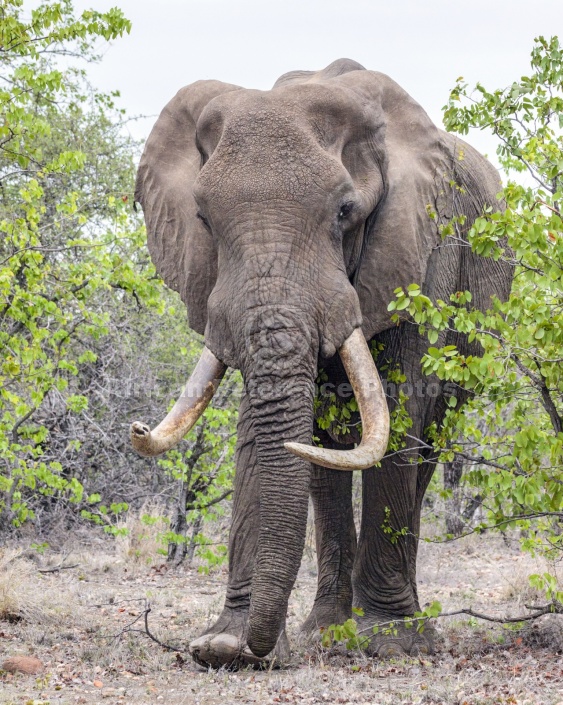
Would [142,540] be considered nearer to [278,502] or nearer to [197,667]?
[197,667]

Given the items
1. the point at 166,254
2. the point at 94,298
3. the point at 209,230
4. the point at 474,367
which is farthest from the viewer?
the point at 94,298

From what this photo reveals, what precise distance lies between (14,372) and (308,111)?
9.50 feet

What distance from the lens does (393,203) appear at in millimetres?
6289

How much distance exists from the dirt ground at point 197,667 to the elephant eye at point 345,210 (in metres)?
2.43

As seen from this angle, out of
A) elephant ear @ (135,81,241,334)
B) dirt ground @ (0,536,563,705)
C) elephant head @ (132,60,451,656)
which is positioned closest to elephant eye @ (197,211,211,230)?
elephant head @ (132,60,451,656)

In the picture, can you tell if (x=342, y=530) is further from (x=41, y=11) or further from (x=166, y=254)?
(x=41, y=11)

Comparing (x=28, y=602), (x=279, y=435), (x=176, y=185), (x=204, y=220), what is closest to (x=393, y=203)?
(x=204, y=220)

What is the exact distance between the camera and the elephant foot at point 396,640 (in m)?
6.55

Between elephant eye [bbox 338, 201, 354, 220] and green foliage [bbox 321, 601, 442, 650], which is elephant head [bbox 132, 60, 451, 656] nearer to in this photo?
elephant eye [bbox 338, 201, 354, 220]

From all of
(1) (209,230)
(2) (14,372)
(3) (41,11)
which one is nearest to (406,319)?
(1) (209,230)

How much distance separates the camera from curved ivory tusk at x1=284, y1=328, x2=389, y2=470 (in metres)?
5.22

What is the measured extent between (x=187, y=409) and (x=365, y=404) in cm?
99

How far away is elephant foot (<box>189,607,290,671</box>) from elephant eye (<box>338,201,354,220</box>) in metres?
2.35

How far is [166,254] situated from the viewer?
6.91 meters
